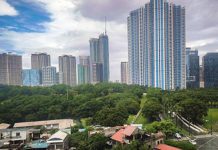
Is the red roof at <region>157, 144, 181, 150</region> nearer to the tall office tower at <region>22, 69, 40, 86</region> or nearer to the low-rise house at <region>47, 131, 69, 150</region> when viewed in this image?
the low-rise house at <region>47, 131, 69, 150</region>

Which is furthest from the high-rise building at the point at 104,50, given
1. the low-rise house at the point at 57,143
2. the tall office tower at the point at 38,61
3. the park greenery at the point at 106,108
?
the low-rise house at the point at 57,143

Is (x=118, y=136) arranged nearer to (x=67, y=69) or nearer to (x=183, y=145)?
(x=183, y=145)

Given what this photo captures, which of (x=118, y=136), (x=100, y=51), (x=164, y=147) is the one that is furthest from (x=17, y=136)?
(x=100, y=51)

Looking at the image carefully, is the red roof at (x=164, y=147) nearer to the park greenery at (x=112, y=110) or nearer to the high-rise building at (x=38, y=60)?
the park greenery at (x=112, y=110)

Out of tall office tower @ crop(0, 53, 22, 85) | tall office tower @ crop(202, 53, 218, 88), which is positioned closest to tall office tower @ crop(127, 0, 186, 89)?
tall office tower @ crop(202, 53, 218, 88)

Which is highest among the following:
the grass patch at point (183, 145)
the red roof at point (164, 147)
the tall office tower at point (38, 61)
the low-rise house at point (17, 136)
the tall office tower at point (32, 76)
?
the tall office tower at point (38, 61)

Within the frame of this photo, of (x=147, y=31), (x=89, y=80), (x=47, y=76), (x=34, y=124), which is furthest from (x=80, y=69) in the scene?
(x=34, y=124)
